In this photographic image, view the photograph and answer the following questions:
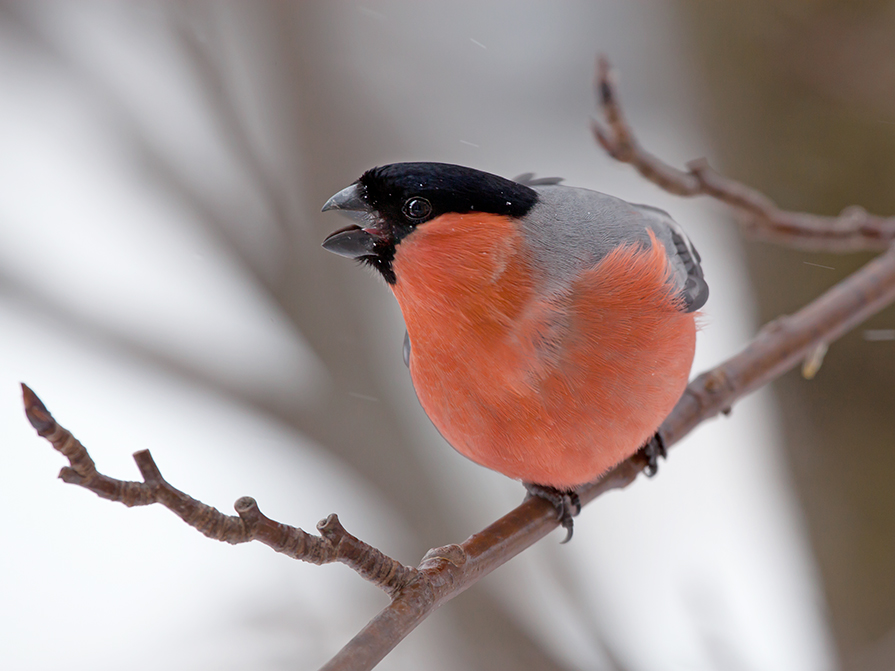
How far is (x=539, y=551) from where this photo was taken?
2248mm

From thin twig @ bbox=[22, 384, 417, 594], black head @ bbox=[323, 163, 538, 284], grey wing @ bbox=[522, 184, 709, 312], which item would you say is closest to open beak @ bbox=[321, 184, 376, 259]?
black head @ bbox=[323, 163, 538, 284]

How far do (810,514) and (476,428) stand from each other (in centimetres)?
148

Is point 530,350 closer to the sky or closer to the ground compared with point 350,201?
closer to the ground

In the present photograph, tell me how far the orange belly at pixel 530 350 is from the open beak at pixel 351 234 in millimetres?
49

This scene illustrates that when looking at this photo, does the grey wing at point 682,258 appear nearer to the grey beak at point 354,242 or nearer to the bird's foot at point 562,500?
the bird's foot at point 562,500

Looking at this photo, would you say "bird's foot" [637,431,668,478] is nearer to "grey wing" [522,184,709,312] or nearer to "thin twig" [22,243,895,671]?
"thin twig" [22,243,895,671]

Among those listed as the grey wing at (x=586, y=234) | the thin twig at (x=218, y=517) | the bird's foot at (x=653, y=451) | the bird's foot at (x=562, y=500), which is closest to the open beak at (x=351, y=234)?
the grey wing at (x=586, y=234)

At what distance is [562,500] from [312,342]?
954mm

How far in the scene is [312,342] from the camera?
6.46 ft

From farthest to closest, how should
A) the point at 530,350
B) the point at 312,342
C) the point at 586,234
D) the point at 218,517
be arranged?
1. the point at 312,342
2. the point at 586,234
3. the point at 530,350
4. the point at 218,517

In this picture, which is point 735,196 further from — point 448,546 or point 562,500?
point 448,546

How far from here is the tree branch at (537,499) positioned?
66cm

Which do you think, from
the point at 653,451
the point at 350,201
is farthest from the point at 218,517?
the point at 653,451

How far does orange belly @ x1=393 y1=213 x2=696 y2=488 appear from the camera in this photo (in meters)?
1.02
